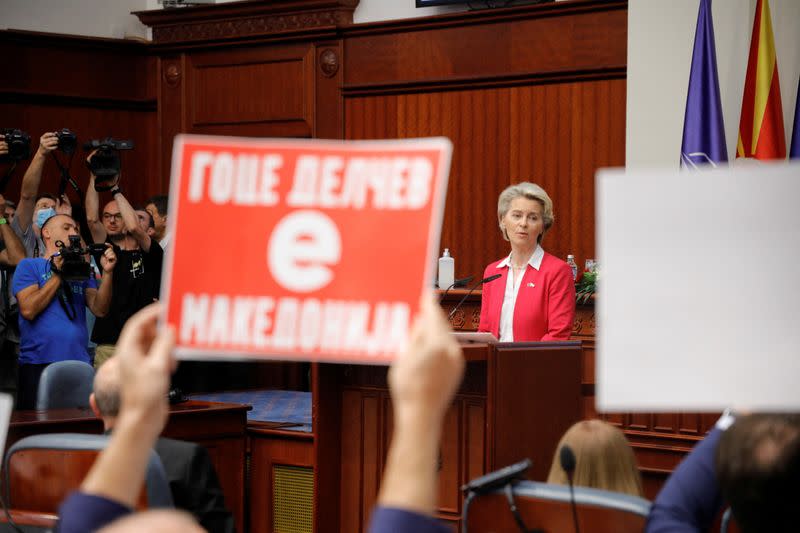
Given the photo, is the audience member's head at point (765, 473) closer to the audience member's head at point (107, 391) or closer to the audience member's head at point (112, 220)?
the audience member's head at point (107, 391)

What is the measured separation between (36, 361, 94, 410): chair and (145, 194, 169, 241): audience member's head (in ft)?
8.09

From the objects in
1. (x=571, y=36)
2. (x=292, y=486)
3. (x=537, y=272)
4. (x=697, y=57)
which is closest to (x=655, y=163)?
(x=697, y=57)

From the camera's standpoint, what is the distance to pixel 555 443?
3.63m

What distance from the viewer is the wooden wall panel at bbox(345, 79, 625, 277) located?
7.37 metres

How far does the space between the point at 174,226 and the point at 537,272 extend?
265 cm

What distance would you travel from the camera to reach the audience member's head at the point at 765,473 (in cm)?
134

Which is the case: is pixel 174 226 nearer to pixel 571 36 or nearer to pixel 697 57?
pixel 697 57

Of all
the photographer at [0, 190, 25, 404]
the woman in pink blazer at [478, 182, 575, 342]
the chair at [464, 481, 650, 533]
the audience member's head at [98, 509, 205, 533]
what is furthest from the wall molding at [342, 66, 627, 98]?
the audience member's head at [98, 509, 205, 533]

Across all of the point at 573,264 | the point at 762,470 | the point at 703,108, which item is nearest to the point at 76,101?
the point at 573,264

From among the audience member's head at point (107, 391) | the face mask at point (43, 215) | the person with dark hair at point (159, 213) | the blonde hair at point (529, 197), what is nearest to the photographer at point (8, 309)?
the face mask at point (43, 215)

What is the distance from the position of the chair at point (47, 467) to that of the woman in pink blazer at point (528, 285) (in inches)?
76.9

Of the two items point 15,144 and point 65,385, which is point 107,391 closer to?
point 65,385

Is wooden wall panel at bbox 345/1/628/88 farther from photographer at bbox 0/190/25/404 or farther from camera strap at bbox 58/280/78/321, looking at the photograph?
camera strap at bbox 58/280/78/321

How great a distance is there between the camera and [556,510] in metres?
2.08
